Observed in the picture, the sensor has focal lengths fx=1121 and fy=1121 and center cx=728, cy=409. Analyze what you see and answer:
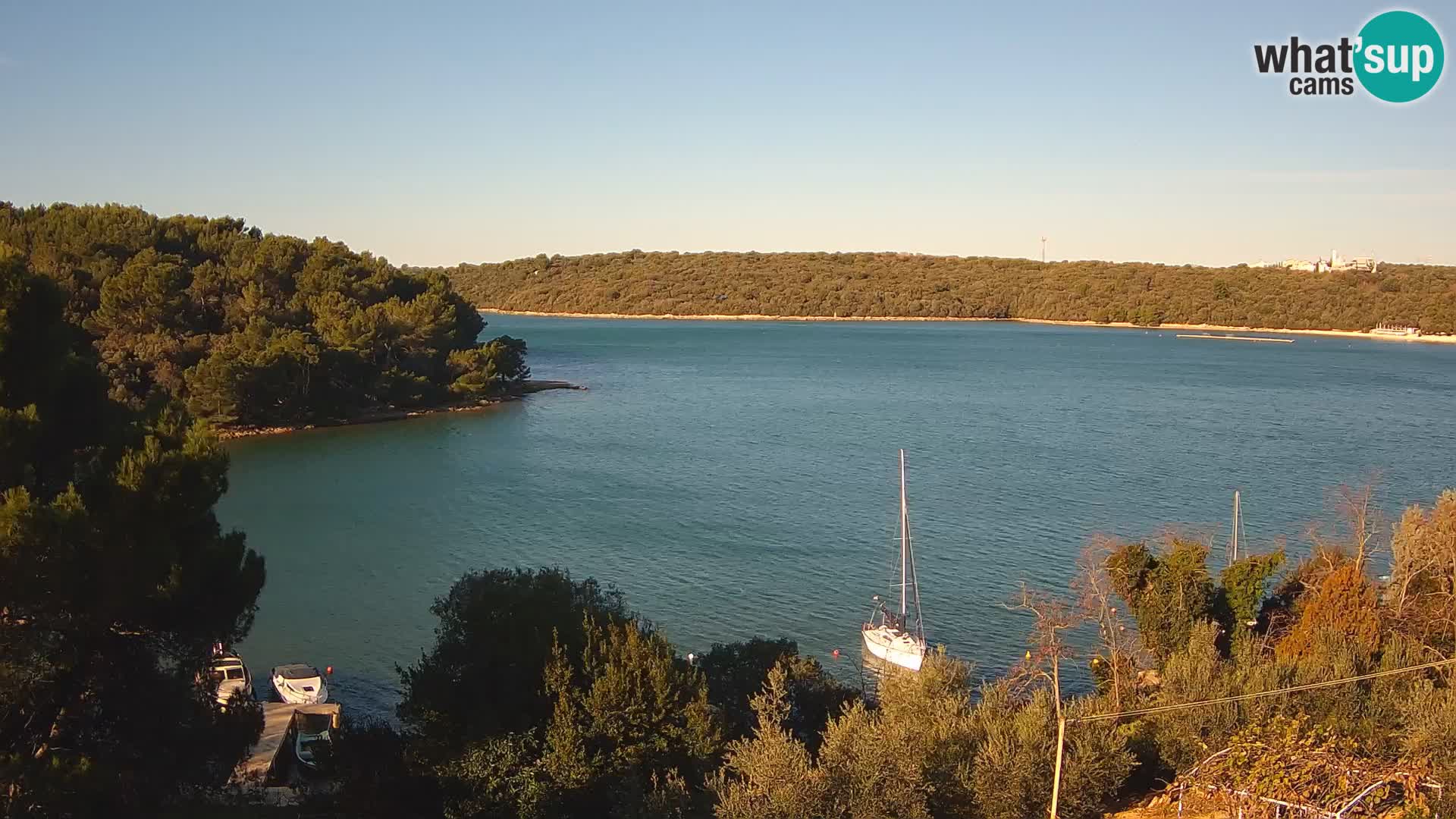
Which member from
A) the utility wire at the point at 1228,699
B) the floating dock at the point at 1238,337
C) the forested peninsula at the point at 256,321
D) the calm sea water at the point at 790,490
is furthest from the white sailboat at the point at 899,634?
the floating dock at the point at 1238,337

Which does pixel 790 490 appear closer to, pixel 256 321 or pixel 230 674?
pixel 230 674

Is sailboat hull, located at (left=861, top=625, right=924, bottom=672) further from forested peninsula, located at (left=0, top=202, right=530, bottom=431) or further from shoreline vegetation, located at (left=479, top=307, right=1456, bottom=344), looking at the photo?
shoreline vegetation, located at (left=479, top=307, right=1456, bottom=344)

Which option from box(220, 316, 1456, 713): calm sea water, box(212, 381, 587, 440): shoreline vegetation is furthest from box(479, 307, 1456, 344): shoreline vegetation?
box(212, 381, 587, 440): shoreline vegetation

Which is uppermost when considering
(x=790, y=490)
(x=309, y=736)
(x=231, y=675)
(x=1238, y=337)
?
(x=1238, y=337)

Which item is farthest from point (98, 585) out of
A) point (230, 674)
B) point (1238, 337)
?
point (1238, 337)

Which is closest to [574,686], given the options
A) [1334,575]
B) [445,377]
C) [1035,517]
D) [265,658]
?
[265,658]

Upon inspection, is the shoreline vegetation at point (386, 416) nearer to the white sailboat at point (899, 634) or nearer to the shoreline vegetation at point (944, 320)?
the white sailboat at point (899, 634)

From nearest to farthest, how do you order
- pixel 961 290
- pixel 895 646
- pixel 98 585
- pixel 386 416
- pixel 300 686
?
pixel 98 585, pixel 300 686, pixel 895 646, pixel 386 416, pixel 961 290
